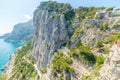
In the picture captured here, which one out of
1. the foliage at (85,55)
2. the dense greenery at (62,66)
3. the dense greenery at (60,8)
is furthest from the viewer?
the dense greenery at (60,8)

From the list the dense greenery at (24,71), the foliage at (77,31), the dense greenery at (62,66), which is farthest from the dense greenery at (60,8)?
the dense greenery at (62,66)

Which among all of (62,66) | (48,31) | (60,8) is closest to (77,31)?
(48,31)

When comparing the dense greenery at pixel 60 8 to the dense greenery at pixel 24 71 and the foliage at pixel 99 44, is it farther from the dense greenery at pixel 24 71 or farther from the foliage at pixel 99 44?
the foliage at pixel 99 44

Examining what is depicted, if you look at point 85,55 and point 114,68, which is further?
point 85,55

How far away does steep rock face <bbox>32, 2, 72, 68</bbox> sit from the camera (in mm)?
101312

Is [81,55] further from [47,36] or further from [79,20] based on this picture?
[47,36]

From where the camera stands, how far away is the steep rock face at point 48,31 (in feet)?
332

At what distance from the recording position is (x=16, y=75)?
123 m

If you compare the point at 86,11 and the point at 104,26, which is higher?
the point at 86,11

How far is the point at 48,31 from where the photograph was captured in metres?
112

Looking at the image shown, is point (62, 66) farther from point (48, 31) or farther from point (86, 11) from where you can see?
point (48, 31)

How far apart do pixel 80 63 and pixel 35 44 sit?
6326 cm

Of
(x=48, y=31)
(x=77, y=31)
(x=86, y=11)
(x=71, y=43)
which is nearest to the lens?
(x=71, y=43)

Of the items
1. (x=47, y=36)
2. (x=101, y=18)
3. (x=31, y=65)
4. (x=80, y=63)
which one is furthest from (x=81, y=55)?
(x=31, y=65)
